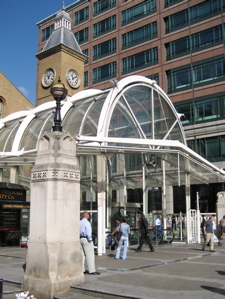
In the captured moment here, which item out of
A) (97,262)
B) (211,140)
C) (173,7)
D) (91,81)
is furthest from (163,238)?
(91,81)

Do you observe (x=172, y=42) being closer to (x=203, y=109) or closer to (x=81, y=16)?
(x=203, y=109)

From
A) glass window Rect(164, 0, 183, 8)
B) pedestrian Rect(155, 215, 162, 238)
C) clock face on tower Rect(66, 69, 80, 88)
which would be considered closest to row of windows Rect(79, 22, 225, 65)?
glass window Rect(164, 0, 183, 8)

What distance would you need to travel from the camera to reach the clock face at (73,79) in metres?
36.5

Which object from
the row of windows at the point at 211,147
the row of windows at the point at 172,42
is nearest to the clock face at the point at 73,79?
the row of windows at the point at 172,42

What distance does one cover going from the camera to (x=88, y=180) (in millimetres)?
17016

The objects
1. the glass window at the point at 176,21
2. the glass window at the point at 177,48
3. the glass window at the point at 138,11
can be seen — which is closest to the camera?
the glass window at the point at 177,48

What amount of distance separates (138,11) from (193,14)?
9.00 metres

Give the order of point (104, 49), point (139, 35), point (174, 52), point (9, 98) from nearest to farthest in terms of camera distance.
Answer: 1. point (9, 98)
2. point (174, 52)
3. point (139, 35)
4. point (104, 49)

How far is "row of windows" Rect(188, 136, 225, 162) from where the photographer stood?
113 feet

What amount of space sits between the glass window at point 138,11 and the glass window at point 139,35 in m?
1.69

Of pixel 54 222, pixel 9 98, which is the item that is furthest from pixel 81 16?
pixel 54 222

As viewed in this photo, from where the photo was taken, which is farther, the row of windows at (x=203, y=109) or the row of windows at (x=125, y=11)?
the row of windows at (x=125, y=11)

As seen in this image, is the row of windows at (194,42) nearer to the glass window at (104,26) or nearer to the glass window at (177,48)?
the glass window at (177,48)

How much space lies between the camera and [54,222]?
24.9 feet
